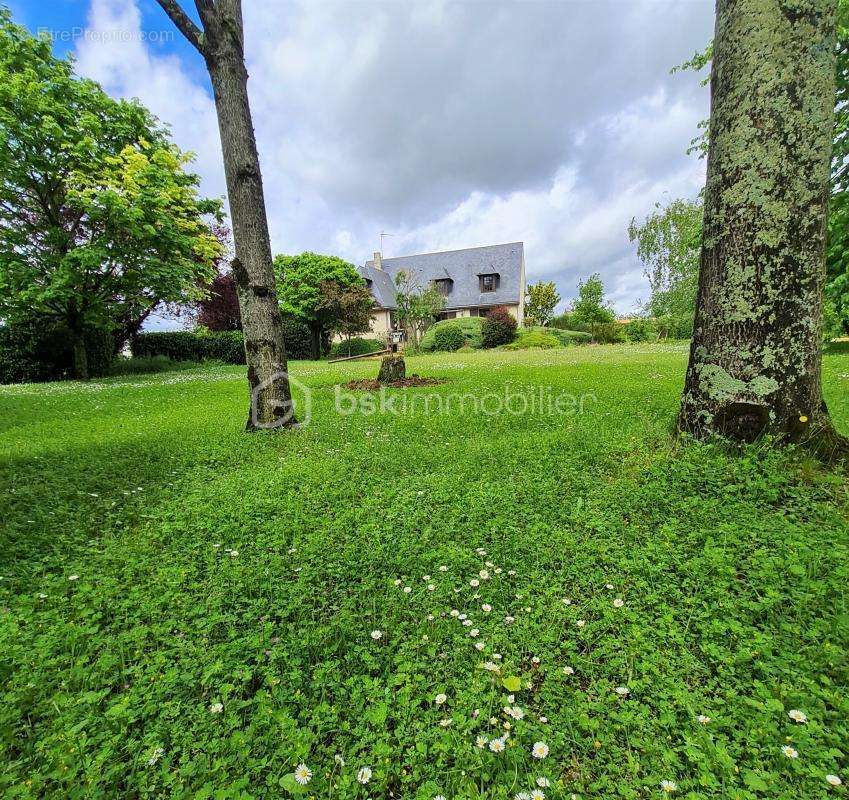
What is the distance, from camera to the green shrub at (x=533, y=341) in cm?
2692

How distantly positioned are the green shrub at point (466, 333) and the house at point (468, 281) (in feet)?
32.1

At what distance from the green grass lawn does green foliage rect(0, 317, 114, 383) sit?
51.9 ft

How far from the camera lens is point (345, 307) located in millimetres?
27469

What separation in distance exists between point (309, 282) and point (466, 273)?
1912 centimetres

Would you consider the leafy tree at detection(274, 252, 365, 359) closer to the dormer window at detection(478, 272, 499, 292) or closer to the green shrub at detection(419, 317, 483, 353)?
the green shrub at detection(419, 317, 483, 353)

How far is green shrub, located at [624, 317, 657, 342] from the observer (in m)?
32.6

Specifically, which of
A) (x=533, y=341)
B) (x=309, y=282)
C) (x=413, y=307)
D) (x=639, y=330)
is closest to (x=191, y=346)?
(x=309, y=282)

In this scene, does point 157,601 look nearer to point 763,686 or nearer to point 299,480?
point 299,480

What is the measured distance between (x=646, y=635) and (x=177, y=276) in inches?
633

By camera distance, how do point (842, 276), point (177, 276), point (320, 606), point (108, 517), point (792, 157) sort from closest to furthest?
1. point (320, 606)
2. point (792, 157)
3. point (108, 517)
4. point (842, 276)
5. point (177, 276)

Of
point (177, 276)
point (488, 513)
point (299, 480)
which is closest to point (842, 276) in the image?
point (488, 513)

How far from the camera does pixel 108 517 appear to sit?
326cm

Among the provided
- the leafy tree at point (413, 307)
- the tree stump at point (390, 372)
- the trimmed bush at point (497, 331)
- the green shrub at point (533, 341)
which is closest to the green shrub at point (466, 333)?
the trimmed bush at point (497, 331)

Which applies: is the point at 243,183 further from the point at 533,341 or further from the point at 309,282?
the point at 533,341
